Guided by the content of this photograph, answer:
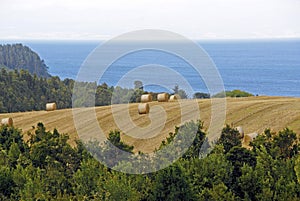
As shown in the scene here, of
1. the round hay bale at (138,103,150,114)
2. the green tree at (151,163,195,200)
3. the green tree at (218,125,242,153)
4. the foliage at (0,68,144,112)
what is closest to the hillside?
the foliage at (0,68,144,112)

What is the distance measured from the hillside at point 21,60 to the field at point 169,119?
117154 mm

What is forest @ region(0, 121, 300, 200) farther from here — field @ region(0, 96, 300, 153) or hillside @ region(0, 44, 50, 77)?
hillside @ region(0, 44, 50, 77)

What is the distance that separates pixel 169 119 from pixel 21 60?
129705 millimetres

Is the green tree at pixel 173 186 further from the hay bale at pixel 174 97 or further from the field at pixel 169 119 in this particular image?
the hay bale at pixel 174 97

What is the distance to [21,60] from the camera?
16050 cm

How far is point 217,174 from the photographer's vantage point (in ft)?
67.6

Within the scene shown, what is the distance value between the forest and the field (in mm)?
6510

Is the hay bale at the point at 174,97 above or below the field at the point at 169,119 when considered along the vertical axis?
above

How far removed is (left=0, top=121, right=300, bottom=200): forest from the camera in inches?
765

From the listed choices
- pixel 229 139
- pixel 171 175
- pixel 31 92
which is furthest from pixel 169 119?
pixel 31 92

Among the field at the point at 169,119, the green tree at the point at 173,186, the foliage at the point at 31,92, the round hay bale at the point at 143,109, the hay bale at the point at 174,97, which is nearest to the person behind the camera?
the green tree at the point at 173,186

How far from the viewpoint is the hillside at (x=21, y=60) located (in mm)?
158750

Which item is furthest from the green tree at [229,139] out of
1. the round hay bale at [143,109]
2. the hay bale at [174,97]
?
the hay bale at [174,97]

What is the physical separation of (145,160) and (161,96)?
20378 mm
